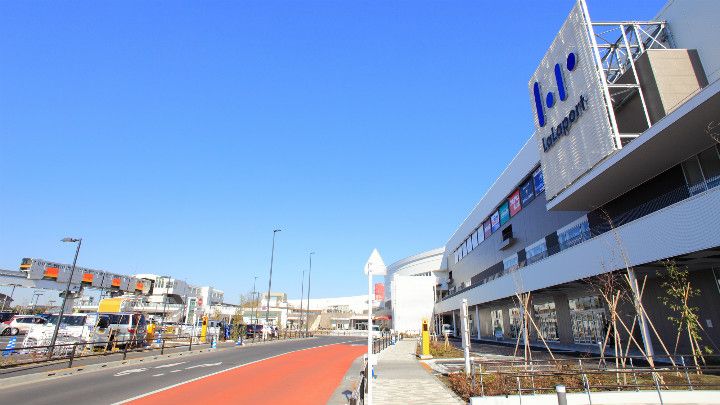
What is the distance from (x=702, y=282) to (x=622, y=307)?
15.7 ft

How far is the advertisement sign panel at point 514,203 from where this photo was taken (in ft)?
111

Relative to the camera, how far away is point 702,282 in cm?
1759

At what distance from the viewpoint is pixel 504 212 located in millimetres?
37312

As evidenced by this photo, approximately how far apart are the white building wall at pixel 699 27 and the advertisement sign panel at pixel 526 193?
1345 cm

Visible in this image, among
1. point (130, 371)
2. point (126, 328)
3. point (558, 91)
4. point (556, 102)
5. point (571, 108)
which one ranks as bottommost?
point (130, 371)

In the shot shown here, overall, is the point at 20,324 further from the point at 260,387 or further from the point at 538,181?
the point at 538,181

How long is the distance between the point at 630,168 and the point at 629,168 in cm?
5

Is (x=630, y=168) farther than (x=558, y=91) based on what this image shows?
No

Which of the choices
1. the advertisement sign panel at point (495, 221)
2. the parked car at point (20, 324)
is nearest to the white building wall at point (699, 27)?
the advertisement sign panel at point (495, 221)

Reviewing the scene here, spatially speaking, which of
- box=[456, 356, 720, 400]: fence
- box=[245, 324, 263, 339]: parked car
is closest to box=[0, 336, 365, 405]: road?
box=[456, 356, 720, 400]: fence

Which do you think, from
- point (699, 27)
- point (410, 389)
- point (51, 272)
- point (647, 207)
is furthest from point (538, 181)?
point (51, 272)

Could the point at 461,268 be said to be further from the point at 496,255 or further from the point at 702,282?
the point at 702,282

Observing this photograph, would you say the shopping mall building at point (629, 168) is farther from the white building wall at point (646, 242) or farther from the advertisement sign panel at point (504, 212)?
the advertisement sign panel at point (504, 212)

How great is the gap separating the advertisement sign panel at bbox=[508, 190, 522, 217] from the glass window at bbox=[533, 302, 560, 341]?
810cm
